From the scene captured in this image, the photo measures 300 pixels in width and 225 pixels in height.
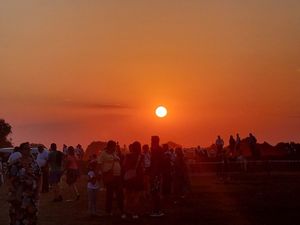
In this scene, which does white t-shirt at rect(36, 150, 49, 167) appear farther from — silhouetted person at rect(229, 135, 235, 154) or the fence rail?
silhouetted person at rect(229, 135, 235, 154)

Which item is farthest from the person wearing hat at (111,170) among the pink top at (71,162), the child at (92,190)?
the pink top at (71,162)

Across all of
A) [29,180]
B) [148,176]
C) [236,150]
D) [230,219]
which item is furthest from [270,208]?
[236,150]

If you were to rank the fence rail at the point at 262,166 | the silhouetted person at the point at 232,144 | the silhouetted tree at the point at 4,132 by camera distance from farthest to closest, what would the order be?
the silhouetted tree at the point at 4,132
the silhouetted person at the point at 232,144
the fence rail at the point at 262,166

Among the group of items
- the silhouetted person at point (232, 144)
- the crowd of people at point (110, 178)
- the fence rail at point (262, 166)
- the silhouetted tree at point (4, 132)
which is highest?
the silhouetted tree at point (4, 132)

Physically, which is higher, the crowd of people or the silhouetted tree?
the silhouetted tree

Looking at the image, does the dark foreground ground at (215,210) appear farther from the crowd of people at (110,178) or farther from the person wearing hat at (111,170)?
the person wearing hat at (111,170)

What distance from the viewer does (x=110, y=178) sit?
16344mm

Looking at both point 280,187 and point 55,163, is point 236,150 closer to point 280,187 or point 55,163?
point 280,187

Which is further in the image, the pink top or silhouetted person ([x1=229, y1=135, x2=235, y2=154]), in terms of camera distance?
silhouetted person ([x1=229, y1=135, x2=235, y2=154])

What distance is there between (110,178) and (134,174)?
0.67 metres

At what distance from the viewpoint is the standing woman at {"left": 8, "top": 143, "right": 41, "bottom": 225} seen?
1205 cm

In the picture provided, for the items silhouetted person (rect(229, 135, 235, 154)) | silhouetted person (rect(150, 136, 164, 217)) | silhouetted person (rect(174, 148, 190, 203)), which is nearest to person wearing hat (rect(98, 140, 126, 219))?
silhouetted person (rect(150, 136, 164, 217))

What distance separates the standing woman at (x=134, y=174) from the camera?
16.4m

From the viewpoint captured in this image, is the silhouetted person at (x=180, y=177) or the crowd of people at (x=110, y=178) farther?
the silhouetted person at (x=180, y=177)
